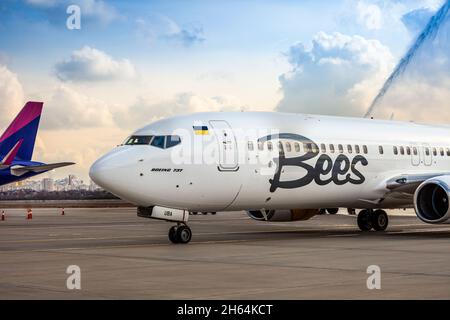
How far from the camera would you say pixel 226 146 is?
830 inches

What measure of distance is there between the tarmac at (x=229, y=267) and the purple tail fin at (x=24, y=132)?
1150 inches

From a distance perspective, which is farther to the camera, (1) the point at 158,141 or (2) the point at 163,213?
(1) the point at 158,141

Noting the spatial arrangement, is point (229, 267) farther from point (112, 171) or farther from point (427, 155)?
point (427, 155)

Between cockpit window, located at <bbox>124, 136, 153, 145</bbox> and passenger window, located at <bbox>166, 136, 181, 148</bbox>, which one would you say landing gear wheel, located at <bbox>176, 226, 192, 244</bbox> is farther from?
cockpit window, located at <bbox>124, 136, 153, 145</bbox>

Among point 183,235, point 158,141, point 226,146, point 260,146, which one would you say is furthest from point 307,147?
point 158,141

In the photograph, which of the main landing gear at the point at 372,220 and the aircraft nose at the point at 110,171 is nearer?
the aircraft nose at the point at 110,171

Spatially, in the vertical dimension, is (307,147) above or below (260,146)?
above

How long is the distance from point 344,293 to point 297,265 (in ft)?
13.0

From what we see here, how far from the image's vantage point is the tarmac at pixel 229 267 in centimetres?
1120

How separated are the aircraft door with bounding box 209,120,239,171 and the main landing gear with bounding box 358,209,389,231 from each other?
8138 mm

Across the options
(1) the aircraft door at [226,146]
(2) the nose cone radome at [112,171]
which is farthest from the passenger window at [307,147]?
(2) the nose cone radome at [112,171]

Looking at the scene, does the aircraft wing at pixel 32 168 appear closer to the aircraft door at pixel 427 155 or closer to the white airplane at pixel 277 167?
the white airplane at pixel 277 167

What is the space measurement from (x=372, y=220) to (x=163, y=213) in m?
10.2
